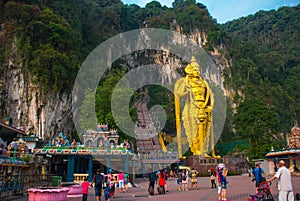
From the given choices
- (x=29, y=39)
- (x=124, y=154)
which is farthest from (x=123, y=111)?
(x=29, y=39)

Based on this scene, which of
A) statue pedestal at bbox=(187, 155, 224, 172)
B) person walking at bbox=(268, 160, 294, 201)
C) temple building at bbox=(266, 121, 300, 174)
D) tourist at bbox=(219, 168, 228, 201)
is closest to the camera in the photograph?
person walking at bbox=(268, 160, 294, 201)

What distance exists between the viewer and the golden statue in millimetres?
25844

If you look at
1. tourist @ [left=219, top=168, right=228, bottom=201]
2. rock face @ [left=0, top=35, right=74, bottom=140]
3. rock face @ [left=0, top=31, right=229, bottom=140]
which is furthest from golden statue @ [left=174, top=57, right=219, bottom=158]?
tourist @ [left=219, top=168, right=228, bottom=201]

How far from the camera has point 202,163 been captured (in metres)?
23.9

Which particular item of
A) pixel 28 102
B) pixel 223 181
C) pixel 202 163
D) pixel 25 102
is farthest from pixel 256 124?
pixel 223 181

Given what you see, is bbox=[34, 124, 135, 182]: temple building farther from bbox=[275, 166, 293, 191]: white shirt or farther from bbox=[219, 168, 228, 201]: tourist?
bbox=[275, 166, 293, 191]: white shirt

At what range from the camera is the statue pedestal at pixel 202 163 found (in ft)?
77.6

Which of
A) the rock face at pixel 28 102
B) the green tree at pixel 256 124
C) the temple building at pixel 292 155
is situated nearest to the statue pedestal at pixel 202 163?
the temple building at pixel 292 155

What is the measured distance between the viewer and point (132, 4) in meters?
69.0

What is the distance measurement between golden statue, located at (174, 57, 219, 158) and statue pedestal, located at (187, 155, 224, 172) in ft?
2.47

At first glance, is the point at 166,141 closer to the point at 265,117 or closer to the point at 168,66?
the point at 265,117

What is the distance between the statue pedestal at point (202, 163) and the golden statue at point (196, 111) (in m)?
0.75

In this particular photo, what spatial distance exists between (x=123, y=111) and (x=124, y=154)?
6.28 meters

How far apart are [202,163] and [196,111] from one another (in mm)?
4594
